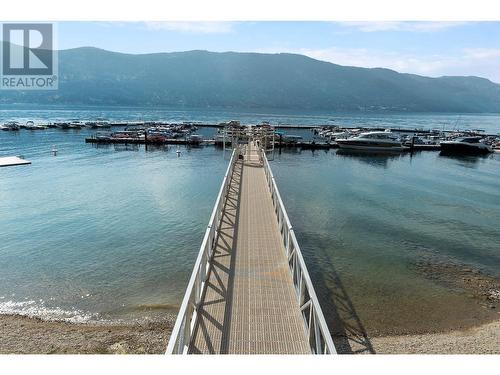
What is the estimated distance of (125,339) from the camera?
1200cm

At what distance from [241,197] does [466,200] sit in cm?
2302

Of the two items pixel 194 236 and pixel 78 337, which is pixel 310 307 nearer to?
pixel 78 337

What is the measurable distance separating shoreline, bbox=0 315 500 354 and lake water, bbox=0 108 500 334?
59 cm

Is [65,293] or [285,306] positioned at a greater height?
[285,306]

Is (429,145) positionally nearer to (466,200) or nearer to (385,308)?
(466,200)

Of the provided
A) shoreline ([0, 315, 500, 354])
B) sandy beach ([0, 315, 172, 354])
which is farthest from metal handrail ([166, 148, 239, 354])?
shoreline ([0, 315, 500, 354])

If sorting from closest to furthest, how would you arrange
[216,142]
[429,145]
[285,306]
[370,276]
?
[285,306], [370,276], [216,142], [429,145]

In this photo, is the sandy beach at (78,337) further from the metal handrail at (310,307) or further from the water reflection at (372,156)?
the water reflection at (372,156)

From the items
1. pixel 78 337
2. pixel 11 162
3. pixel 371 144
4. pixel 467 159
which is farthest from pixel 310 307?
pixel 467 159

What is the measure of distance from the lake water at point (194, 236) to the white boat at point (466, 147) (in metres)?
23.2

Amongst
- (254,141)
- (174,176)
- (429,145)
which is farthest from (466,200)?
(429,145)

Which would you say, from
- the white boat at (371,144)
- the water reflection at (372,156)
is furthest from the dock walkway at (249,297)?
the white boat at (371,144)

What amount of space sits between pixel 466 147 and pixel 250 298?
2669 inches

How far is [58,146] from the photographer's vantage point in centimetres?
6056
